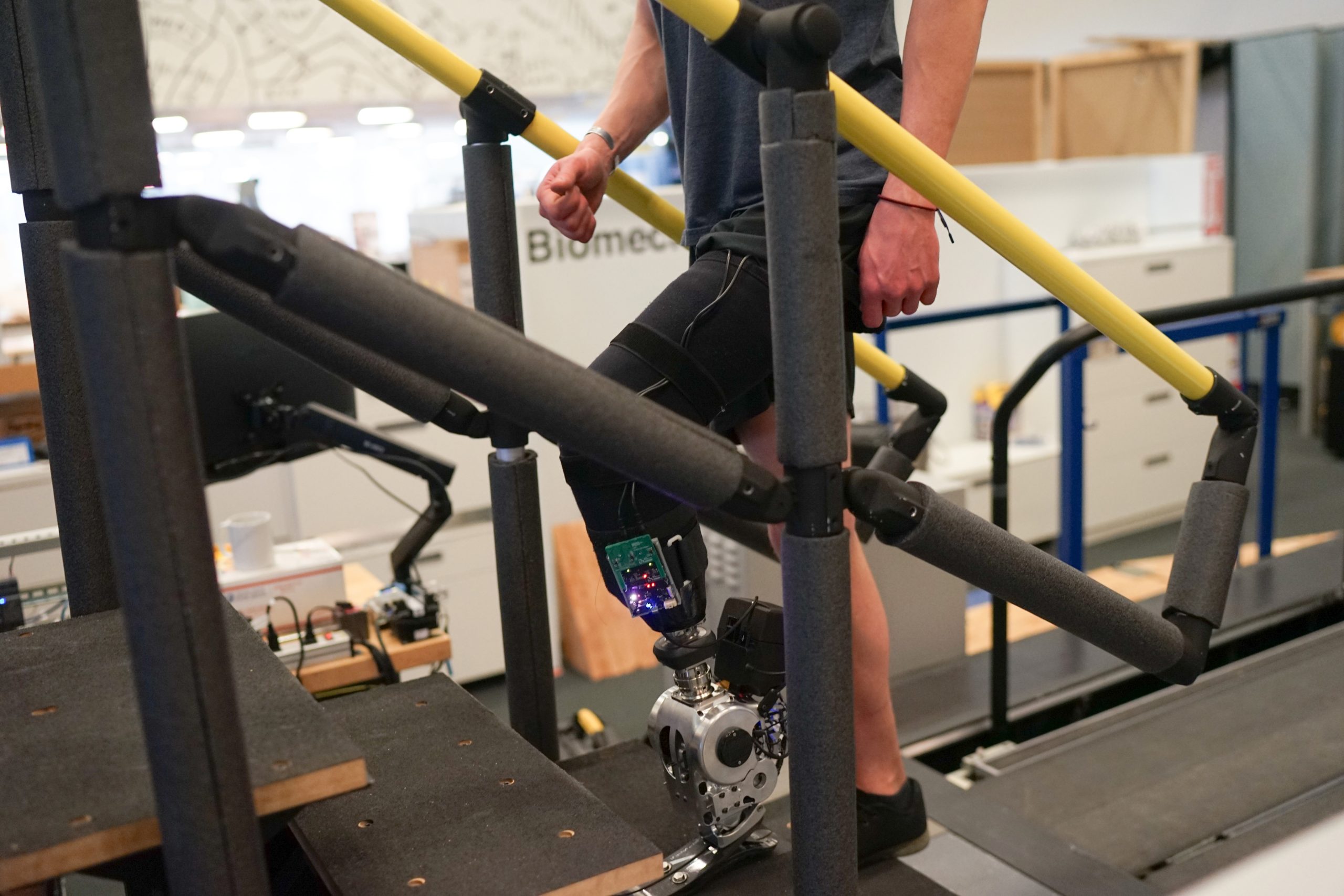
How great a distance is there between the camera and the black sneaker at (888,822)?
1.32 m

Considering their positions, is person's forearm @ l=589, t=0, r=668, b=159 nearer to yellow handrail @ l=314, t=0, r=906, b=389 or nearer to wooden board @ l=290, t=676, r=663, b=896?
yellow handrail @ l=314, t=0, r=906, b=389

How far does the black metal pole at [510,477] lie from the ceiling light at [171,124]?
2.81 meters

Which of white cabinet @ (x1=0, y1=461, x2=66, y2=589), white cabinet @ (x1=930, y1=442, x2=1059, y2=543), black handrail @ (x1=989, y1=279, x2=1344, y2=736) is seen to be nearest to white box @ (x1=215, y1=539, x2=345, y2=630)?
white cabinet @ (x1=0, y1=461, x2=66, y2=589)

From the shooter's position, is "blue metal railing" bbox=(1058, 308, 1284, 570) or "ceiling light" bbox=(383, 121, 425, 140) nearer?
"blue metal railing" bbox=(1058, 308, 1284, 570)

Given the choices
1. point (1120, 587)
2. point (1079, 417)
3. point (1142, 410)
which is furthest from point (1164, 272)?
point (1079, 417)

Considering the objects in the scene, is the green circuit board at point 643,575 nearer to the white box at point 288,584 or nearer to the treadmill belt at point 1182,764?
the white box at point 288,584

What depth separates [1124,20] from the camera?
271 inches

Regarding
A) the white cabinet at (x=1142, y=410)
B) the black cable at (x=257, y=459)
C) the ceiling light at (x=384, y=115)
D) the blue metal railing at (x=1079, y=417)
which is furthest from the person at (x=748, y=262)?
the white cabinet at (x=1142, y=410)

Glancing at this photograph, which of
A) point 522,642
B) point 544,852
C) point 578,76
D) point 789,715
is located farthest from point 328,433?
point 578,76

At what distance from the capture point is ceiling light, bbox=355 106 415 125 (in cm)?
404

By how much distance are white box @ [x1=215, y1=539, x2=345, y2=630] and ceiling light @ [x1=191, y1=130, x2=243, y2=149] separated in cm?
266

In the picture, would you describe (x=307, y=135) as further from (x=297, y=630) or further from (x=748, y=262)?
(x=748, y=262)

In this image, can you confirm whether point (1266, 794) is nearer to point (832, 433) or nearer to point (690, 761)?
point (690, 761)

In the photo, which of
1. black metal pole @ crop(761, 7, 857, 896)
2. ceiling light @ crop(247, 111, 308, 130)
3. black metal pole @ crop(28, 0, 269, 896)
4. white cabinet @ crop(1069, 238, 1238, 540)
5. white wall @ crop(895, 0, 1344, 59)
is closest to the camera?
black metal pole @ crop(28, 0, 269, 896)
